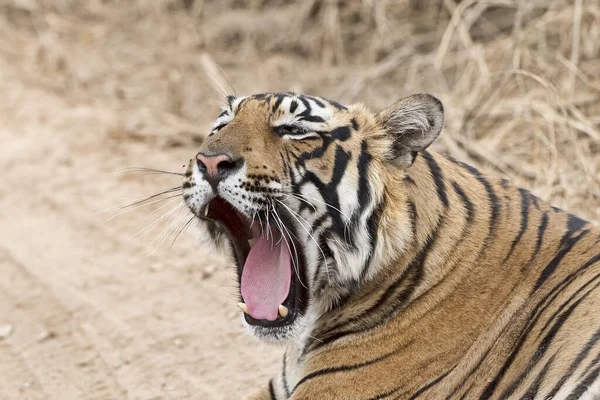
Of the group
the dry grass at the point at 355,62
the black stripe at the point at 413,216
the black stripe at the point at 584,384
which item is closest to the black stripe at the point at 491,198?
the black stripe at the point at 413,216

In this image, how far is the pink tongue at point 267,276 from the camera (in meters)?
2.70

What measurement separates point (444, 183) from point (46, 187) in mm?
3749

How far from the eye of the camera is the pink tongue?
2697mm

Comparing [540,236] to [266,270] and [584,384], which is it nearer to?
[584,384]

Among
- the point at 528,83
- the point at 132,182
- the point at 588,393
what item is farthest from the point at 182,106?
the point at 588,393

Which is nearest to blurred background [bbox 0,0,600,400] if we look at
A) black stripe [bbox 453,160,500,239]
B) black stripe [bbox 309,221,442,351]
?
black stripe [bbox 309,221,442,351]

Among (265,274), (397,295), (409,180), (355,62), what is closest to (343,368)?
(397,295)

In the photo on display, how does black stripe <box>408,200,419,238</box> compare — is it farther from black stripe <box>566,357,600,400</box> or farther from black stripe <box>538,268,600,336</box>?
black stripe <box>566,357,600,400</box>

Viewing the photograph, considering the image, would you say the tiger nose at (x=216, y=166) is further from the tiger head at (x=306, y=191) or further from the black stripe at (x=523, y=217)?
the black stripe at (x=523, y=217)

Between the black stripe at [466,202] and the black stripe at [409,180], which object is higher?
the black stripe at [409,180]

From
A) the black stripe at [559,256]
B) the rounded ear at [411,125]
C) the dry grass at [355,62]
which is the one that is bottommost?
the black stripe at [559,256]

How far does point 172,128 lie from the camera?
6406 millimetres

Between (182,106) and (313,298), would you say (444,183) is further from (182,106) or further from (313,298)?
(182,106)

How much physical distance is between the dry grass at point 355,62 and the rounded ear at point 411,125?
177cm
